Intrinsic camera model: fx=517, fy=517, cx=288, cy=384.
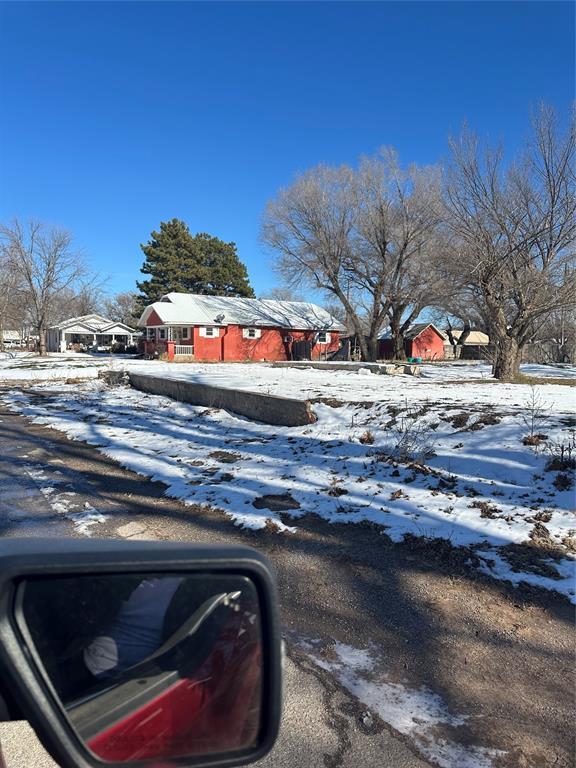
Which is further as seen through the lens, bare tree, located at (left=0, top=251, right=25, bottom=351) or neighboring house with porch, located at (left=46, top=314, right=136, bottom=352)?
neighboring house with porch, located at (left=46, top=314, right=136, bottom=352)

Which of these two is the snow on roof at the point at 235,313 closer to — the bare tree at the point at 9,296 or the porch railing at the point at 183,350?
the porch railing at the point at 183,350

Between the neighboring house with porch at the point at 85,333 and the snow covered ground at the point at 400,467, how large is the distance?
169ft

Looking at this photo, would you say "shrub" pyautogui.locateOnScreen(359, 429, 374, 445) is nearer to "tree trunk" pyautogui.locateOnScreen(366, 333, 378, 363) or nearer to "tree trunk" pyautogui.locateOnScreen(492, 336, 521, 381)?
"tree trunk" pyautogui.locateOnScreen(492, 336, 521, 381)

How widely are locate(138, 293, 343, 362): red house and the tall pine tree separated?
1561 cm

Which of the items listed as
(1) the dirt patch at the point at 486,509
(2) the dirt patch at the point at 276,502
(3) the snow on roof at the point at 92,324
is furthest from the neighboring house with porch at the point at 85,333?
(1) the dirt patch at the point at 486,509

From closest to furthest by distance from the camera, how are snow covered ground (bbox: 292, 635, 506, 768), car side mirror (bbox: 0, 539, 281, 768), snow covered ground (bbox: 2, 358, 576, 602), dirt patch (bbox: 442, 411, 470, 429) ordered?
car side mirror (bbox: 0, 539, 281, 768), snow covered ground (bbox: 292, 635, 506, 768), snow covered ground (bbox: 2, 358, 576, 602), dirt patch (bbox: 442, 411, 470, 429)

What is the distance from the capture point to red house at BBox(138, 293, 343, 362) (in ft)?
122

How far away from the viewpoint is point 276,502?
5.64 m

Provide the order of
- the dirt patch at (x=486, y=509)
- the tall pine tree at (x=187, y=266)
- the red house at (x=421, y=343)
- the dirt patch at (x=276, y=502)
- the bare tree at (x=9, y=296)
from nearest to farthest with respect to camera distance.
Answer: the dirt patch at (x=486, y=509) < the dirt patch at (x=276, y=502) < the bare tree at (x=9, y=296) < the red house at (x=421, y=343) < the tall pine tree at (x=187, y=266)

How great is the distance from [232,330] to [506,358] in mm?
24983

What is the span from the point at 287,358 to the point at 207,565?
40051 millimetres

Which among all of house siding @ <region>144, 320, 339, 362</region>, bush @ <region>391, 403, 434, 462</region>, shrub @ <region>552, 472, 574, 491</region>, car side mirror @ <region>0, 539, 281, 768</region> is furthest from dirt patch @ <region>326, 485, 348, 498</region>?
house siding @ <region>144, 320, 339, 362</region>

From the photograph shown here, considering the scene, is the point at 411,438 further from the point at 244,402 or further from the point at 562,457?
the point at 244,402

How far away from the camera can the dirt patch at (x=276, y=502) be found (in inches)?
216
